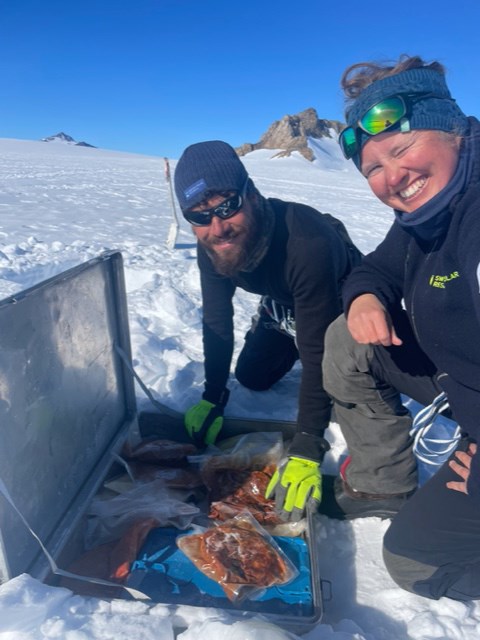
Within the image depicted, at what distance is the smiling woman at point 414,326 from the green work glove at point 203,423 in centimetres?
66

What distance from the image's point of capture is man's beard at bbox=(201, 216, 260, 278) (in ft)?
7.05

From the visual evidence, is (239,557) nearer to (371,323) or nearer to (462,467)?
(462,467)

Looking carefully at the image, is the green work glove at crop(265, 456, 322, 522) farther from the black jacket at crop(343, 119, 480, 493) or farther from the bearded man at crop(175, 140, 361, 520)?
the black jacket at crop(343, 119, 480, 493)

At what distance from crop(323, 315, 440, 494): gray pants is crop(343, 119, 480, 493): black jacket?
211mm

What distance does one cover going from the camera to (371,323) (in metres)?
1.78

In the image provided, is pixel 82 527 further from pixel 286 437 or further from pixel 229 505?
pixel 286 437

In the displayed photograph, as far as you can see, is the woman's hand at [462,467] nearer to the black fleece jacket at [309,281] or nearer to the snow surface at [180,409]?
the snow surface at [180,409]

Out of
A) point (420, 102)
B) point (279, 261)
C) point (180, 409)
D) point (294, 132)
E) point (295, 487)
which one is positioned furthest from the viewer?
point (294, 132)

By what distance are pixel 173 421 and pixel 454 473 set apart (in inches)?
55.6

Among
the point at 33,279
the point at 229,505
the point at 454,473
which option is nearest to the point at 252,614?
the point at 229,505

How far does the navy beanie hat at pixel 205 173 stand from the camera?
6.63 feet

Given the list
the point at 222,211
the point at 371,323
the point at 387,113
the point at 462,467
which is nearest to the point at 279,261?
the point at 222,211

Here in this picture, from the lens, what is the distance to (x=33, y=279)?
533 centimetres

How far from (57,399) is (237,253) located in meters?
0.98
